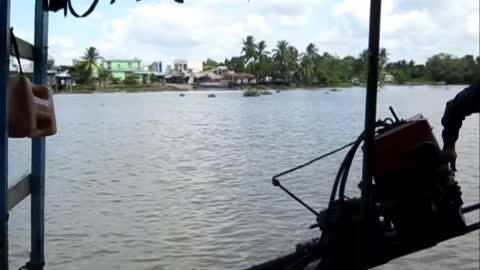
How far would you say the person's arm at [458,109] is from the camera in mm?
2287

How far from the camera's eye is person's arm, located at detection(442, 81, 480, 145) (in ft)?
7.50

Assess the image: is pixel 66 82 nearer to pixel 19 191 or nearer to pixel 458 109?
pixel 19 191

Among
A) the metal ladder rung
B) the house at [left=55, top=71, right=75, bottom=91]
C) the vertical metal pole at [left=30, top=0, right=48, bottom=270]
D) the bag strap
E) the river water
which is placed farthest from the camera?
the house at [left=55, top=71, right=75, bottom=91]

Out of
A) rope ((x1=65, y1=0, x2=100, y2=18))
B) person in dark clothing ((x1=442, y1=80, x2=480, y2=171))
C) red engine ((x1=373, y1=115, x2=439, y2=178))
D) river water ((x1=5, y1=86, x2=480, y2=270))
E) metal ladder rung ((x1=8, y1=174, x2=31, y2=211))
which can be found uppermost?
rope ((x1=65, y1=0, x2=100, y2=18))

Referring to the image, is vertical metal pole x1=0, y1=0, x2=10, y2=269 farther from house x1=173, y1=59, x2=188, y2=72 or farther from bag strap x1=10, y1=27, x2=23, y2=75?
house x1=173, y1=59, x2=188, y2=72

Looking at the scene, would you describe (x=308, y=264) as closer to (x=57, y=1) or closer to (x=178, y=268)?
(x=57, y=1)

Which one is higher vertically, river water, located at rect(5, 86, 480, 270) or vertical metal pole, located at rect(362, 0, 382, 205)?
vertical metal pole, located at rect(362, 0, 382, 205)

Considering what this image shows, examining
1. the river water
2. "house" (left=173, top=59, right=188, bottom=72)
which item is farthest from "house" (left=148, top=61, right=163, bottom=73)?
the river water

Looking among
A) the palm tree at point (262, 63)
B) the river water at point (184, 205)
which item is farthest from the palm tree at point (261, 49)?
the river water at point (184, 205)

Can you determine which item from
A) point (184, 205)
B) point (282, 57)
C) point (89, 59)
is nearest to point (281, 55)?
point (282, 57)

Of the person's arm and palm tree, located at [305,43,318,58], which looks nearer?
the person's arm

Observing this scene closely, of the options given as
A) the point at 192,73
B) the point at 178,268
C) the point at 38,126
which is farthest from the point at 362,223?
the point at 192,73

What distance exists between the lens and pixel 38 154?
11.9 ft

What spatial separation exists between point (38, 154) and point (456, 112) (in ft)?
7.39
